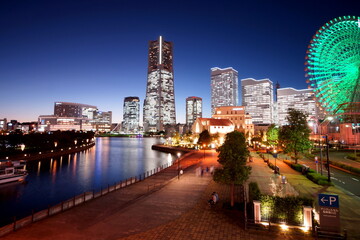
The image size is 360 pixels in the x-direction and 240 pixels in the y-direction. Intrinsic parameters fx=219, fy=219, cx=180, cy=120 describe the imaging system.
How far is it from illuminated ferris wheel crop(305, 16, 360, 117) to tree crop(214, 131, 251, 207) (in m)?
35.7

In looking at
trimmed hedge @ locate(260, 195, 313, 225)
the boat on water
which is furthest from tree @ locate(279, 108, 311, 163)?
the boat on water

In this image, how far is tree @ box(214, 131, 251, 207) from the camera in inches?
642

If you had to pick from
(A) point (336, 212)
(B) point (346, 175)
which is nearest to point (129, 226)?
(A) point (336, 212)

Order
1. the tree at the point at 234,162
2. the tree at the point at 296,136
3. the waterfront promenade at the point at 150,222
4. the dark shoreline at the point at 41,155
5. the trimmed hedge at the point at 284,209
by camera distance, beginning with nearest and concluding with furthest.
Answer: the waterfront promenade at the point at 150,222, the trimmed hedge at the point at 284,209, the tree at the point at 234,162, the tree at the point at 296,136, the dark shoreline at the point at 41,155

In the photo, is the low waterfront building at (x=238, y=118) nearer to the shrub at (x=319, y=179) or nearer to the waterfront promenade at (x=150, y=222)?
the shrub at (x=319, y=179)

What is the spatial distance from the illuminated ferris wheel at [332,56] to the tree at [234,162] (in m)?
35.7

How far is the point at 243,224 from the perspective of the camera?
12930 millimetres

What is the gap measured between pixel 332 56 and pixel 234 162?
40.1m

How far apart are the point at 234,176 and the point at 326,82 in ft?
127

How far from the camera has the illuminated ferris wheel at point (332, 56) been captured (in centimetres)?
4244

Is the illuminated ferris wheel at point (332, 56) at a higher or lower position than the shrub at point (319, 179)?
higher

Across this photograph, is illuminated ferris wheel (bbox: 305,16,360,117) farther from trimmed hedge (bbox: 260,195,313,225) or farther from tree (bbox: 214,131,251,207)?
trimmed hedge (bbox: 260,195,313,225)

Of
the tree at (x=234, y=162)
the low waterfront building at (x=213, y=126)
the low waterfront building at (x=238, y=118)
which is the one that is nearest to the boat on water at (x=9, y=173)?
the tree at (x=234, y=162)

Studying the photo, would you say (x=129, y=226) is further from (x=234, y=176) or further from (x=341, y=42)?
(x=341, y=42)
